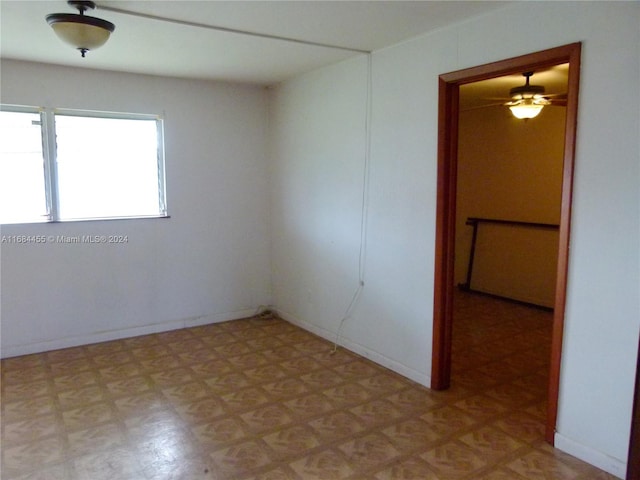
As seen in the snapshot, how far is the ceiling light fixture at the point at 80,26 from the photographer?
2.48 m

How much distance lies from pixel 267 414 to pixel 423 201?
5.60ft

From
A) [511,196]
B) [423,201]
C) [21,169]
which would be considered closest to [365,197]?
[423,201]

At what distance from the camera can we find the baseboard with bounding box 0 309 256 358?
3951 millimetres

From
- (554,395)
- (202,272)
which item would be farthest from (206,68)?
(554,395)

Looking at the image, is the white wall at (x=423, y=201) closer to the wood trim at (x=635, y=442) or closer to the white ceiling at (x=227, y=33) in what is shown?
the wood trim at (x=635, y=442)

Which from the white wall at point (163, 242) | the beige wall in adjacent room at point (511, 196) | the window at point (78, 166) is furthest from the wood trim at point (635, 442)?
the window at point (78, 166)

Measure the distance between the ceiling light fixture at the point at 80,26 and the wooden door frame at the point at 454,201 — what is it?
2014 mm

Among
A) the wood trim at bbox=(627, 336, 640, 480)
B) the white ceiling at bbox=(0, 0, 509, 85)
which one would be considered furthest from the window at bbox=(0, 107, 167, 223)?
the wood trim at bbox=(627, 336, 640, 480)

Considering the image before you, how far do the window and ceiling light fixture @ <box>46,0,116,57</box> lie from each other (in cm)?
161

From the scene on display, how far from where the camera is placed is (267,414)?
295 cm

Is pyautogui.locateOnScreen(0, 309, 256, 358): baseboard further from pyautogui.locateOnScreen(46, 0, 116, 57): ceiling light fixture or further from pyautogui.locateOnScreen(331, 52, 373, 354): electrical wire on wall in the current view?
pyautogui.locateOnScreen(46, 0, 116, 57): ceiling light fixture

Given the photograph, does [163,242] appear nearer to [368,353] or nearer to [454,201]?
[368,353]

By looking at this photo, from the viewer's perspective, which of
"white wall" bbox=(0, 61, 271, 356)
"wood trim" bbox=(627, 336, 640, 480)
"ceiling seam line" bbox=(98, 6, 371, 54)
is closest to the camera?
"wood trim" bbox=(627, 336, 640, 480)

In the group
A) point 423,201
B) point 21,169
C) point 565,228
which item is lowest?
point 565,228
